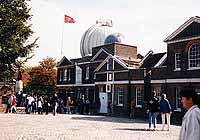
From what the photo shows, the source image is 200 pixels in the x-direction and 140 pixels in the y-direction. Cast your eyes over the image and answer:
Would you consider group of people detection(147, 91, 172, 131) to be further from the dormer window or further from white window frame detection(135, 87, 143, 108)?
the dormer window

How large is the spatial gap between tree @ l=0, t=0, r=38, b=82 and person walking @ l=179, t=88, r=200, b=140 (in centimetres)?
1426

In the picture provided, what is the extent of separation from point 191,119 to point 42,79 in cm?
5745

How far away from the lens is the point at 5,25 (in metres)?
18.4

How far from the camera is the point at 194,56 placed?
27891mm

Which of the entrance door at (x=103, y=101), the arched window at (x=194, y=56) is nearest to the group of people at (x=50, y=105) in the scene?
the entrance door at (x=103, y=101)

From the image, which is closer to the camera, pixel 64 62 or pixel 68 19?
pixel 68 19

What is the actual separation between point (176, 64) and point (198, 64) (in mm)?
2340

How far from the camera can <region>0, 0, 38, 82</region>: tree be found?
18609mm

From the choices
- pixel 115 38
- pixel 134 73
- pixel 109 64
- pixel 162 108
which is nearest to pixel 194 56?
pixel 134 73

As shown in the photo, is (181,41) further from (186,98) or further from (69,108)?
(186,98)

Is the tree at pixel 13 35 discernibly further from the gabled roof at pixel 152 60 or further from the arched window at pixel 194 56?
the gabled roof at pixel 152 60

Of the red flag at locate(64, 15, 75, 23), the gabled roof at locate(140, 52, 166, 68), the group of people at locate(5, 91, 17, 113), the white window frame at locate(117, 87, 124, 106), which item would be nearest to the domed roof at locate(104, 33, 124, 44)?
the red flag at locate(64, 15, 75, 23)

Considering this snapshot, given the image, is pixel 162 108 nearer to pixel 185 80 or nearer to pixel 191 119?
pixel 185 80

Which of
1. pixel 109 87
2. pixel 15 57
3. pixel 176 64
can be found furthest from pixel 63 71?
pixel 15 57
